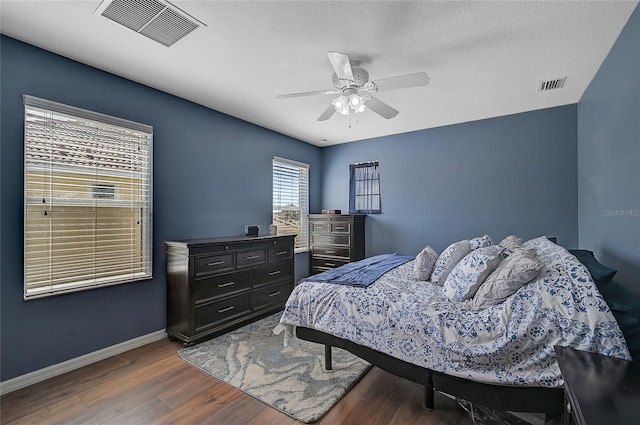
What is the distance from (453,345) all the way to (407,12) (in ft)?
7.01

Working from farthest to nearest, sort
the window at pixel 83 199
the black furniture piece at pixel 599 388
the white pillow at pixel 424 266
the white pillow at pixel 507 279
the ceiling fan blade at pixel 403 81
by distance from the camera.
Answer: the white pillow at pixel 424 266
the window at pixel 83 199
the ceiling fan blade at pixel 403 81
the white pillow at pixel 507 279
the black furniture piece at pixel 599 388

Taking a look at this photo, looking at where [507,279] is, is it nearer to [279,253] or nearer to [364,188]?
[279,253]

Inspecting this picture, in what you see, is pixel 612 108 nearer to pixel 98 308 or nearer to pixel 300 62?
pixel 300 62

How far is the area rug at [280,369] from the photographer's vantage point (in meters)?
2.00

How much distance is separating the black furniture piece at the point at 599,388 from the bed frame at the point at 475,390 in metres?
0.21

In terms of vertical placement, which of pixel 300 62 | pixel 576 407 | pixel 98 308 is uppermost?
pixel 300 62

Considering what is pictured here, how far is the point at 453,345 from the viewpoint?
5.38ft

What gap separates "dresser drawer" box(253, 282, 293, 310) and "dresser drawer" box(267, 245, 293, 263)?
0.35 meters

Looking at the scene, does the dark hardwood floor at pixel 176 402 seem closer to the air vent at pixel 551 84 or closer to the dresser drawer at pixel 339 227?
the dresser drawer at pixel 339 227

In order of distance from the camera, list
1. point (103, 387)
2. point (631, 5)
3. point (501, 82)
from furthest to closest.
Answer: point (501, 82) → point (103, 387) → point (631, 5)

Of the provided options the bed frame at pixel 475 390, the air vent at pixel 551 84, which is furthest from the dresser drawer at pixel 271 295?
the air vent at pixel 551 84

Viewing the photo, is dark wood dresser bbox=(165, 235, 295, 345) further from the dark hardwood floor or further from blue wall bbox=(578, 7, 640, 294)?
blue wall bbox=(578, 7, 640, 294)

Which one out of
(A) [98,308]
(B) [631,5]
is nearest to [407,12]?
(B) [631,5]

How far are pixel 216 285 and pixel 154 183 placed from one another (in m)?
1.29
